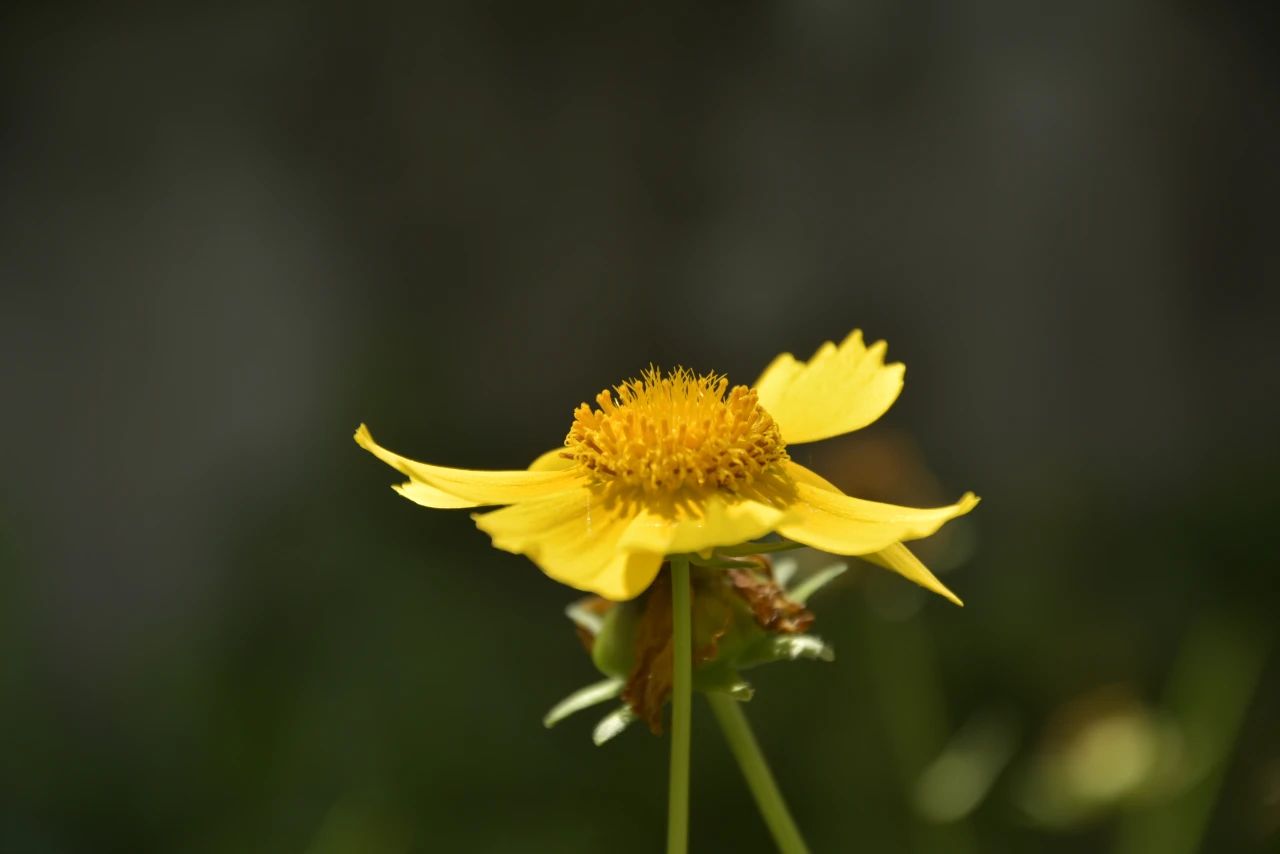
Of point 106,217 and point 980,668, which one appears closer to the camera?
point 980,668

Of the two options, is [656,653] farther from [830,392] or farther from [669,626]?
[830,392]

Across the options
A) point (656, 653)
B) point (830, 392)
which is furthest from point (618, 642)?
point (830, 392)

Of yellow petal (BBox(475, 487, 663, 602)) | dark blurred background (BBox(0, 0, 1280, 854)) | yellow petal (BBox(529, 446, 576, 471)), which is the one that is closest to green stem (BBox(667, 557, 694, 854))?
yellow petal (BBox(475, 487, 663, 602))

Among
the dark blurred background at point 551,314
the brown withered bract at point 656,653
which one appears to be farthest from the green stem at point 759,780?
the dark blurred background at point 551,314

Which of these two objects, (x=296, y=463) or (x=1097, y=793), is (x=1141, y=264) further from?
(x=296, y=463)

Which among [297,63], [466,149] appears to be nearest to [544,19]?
[466,149]

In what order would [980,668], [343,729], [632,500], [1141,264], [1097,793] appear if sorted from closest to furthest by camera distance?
1. [632,500]
2. [1097,793]
3. [343,729]
4. [980,668]
5. [1141,264]

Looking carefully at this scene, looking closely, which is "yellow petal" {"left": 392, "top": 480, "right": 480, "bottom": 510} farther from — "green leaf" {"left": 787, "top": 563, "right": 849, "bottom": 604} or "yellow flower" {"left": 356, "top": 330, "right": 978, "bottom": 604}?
"green leaf" {"left": 787, "top": 563, "right": 849, "bottom": 604}
